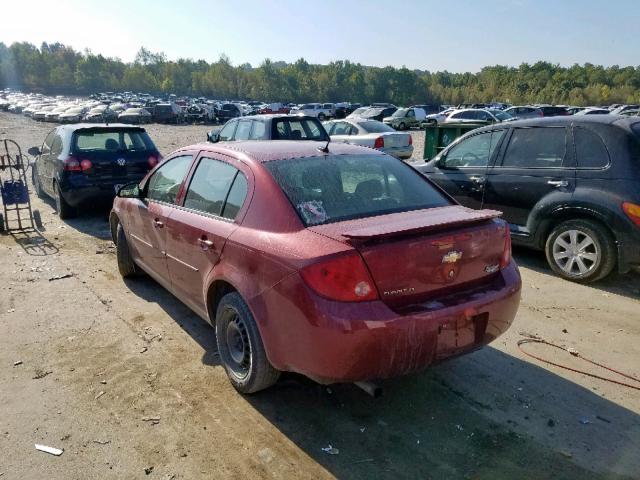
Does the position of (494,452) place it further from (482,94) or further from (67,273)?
(482,94)

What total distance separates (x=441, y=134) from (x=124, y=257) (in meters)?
7.65

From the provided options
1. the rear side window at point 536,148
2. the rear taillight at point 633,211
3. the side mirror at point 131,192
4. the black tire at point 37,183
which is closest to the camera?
the side mirror at point 131,192

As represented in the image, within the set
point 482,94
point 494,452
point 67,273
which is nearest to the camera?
point 494,452

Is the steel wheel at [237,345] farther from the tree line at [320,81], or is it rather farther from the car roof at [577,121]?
the tree line at [320,81]

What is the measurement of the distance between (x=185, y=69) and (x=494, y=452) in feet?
444

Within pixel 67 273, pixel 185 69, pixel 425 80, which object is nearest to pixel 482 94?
pixel 425 80

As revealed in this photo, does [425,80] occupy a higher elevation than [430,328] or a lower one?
higher

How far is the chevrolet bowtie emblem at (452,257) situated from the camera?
2.86 metres

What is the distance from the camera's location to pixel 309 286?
8.56ft

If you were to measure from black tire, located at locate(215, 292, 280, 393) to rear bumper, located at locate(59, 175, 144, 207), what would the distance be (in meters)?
5.59

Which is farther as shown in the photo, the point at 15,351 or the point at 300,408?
the point at 15,351

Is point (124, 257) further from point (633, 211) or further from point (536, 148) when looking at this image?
point (633, 211)

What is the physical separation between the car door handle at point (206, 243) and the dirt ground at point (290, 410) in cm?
95

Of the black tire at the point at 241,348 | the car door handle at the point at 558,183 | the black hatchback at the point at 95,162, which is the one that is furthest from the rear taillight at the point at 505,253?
the black hatchback at the point at 95,162
